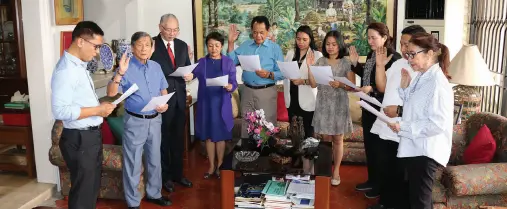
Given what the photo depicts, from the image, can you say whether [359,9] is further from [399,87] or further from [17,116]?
[17,116]

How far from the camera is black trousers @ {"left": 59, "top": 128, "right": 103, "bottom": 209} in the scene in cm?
300

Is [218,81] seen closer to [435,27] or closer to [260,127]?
[260,127]

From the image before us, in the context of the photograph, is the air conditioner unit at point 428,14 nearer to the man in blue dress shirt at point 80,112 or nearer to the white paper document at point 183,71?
the white paper document at point 183,71

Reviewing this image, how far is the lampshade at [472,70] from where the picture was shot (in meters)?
4.24

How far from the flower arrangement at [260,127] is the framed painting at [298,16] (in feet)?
7.75

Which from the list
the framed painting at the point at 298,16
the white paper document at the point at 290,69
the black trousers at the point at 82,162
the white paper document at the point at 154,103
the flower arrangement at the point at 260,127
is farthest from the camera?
the framed painting at the point at 298,16

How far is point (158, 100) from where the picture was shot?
3467mm

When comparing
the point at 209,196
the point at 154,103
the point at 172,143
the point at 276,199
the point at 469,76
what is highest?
the point at 469,76

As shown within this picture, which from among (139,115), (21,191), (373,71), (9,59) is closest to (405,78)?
(373,71)

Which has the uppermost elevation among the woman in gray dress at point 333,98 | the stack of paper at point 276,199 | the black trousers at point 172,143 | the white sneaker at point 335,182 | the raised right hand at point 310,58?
the raised right hand at point 310,58

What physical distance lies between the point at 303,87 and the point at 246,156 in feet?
3.17

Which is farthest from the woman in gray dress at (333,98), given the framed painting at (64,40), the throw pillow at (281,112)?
the framed painting at (64,40)

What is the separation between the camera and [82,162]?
3.02 m

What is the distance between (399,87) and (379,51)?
390mm
